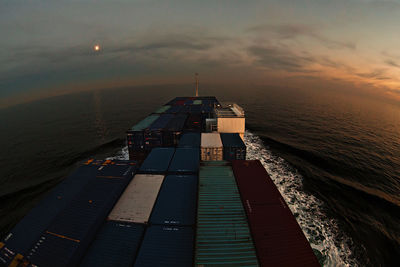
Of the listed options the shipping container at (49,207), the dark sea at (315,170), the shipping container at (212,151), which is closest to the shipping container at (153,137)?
the shipping container at (212,151)

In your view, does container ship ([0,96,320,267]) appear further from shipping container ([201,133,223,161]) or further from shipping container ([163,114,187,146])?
shipping container ([163,114,187,146])

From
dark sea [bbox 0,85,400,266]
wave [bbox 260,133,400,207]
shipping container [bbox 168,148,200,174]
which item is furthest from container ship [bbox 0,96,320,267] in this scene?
wave [bbox 260,133,400,207]

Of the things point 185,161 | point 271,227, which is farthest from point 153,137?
point 271,227

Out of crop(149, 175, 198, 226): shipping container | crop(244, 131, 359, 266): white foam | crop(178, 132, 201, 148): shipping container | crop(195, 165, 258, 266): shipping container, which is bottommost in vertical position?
crop(244, 131, 359, 266): white foam

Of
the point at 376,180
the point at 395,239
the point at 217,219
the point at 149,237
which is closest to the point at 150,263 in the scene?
the point at 149,237

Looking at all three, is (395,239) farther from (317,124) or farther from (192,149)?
(317,124)

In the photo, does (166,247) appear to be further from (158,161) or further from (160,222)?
(158,161)
